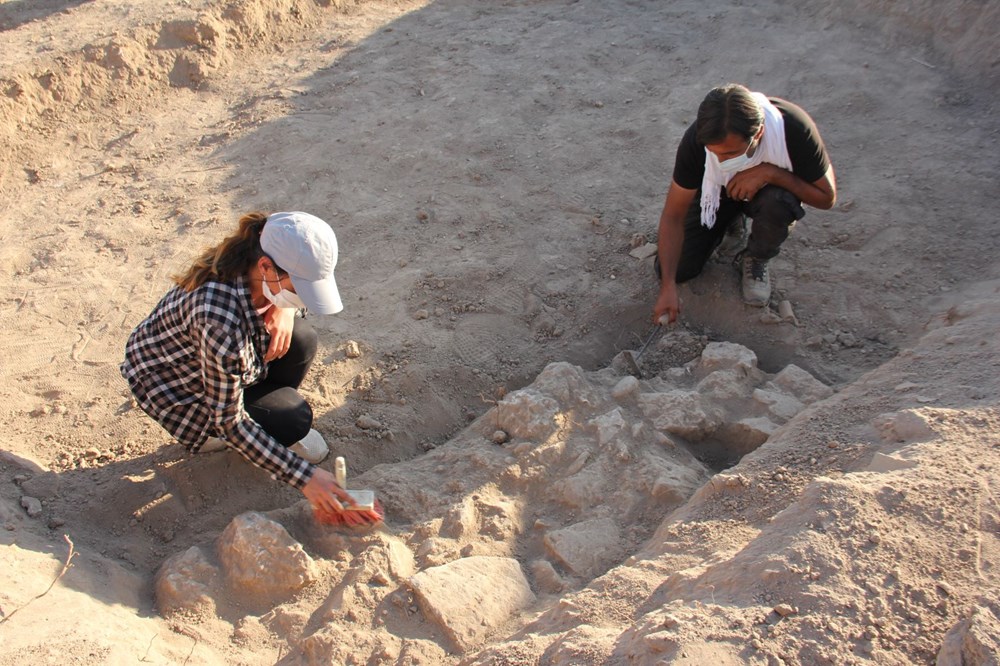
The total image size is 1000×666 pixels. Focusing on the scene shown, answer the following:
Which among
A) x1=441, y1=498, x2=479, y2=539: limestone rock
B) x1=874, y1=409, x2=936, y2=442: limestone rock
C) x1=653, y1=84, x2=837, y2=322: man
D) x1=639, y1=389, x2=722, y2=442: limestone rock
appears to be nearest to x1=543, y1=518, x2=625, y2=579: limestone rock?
x1=441, y1=498, x2=479, y2=539: limestone rock

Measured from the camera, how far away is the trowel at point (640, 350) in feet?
11.3

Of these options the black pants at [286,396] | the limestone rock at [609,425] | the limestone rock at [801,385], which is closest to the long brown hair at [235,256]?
the black pants at [286,396]

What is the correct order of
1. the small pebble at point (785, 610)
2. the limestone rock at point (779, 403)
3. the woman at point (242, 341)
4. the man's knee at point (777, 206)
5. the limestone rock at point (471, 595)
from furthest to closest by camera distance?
1. the man's knee at point (777, 206)
2. the limestone rock at point (779, 403)
3. the woman at point (242, 341)
4. the limestone rock at point (471, 595)
5. the small pebble at point (785, 610)

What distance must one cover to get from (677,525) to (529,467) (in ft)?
2.10

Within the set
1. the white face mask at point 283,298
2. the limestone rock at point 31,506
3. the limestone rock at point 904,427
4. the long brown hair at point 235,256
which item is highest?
the long brown hair at point 235,256

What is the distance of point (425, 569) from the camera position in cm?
257

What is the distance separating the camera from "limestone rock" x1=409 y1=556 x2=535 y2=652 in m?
2.32

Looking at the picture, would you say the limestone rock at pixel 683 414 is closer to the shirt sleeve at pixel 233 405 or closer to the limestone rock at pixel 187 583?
the shirt sleeve at pixel 233 405

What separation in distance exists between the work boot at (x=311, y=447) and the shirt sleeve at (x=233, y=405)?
1.66ft

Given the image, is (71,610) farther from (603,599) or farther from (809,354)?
(809,354)

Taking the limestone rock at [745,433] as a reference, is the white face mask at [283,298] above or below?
above

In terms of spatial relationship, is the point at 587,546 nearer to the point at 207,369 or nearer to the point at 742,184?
the point at 207,369

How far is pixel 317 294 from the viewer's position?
246cm

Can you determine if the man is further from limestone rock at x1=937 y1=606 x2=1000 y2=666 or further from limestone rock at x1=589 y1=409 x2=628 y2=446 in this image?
limestone rock at x1=937 y1=606 x2=1000 y2=666
